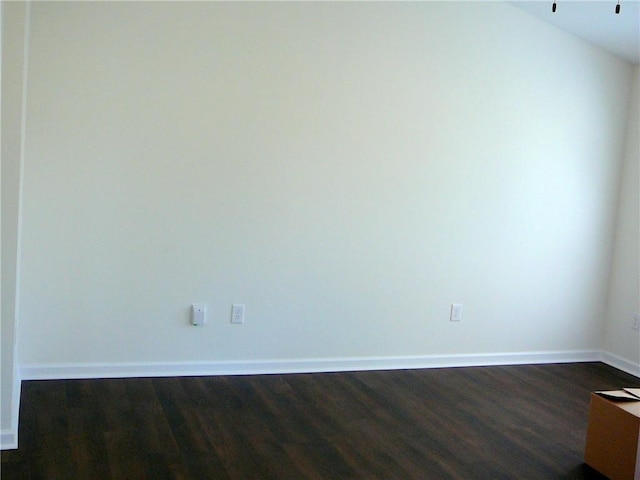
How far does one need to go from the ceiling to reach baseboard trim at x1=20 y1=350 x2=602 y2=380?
2.25 meters

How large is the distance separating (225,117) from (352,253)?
46.7 inches

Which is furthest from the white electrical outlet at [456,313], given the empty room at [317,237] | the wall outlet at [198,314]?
the wall outlet at [198,314]

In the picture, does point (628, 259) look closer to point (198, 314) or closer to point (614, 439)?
point (614, 439)

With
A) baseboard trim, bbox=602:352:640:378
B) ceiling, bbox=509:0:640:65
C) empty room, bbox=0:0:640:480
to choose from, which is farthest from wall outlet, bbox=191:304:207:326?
baseboard trim, bbox=602:352:640:378

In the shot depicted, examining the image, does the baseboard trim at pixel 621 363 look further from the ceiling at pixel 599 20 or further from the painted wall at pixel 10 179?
the painted wall at pixel 10 179

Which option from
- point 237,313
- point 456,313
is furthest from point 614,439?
point 237,313

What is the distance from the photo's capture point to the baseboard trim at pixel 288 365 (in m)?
3.99

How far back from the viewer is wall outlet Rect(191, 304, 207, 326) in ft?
13.8

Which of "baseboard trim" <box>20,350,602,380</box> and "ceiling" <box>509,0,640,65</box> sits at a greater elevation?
"ceiling" <box>509,0,640,65</box>

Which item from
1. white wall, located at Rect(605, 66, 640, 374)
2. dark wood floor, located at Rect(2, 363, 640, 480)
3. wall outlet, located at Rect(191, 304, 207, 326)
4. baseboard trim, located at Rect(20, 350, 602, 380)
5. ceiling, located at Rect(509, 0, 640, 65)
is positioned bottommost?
dark wood floor, located at Rect(2, 363, 640, 480)

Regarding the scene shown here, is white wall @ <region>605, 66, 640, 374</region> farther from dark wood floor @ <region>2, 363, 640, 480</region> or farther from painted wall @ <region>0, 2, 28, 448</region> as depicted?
painted wall @ <region>0, 2, 28, 448</region>

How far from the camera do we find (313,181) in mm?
4379

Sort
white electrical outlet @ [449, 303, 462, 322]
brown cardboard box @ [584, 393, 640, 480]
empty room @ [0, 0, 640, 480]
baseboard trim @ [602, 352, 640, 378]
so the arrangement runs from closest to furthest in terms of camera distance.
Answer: brown cardboard box @ [584, 393, 640, 480], empty room @ [0, 0, 640, 480], white electrical outlet @ [449, 303, 462, 322], baseboard trim @ [602, 352, 640, 378]

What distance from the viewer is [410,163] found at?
4.61 meters
